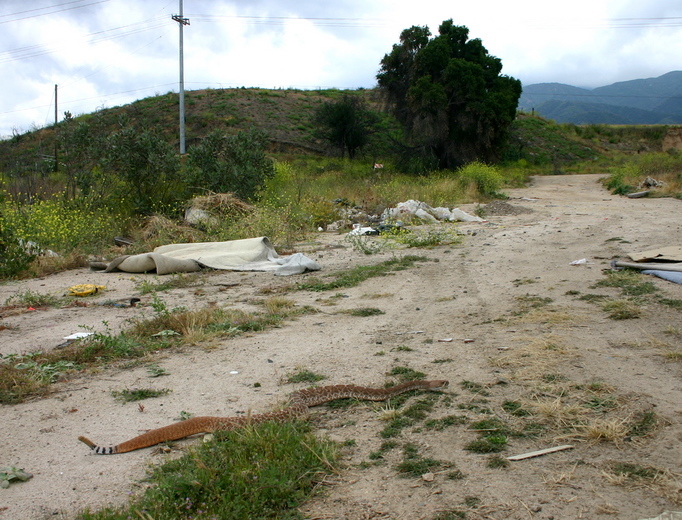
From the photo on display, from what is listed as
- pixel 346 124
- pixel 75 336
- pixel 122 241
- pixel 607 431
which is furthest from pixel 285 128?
pixel 607 431

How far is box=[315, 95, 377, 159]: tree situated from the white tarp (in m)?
24.6

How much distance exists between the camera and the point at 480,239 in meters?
10.1

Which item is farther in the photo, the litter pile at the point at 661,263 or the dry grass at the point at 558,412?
the litter pile at the point at 661,263

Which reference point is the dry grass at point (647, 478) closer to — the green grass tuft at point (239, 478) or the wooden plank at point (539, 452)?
the wooden plank at point (539, 452)

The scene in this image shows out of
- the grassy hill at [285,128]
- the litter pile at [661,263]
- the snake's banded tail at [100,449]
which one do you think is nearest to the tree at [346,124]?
the grassy hill at [285,128]

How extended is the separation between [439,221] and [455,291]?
6286mm

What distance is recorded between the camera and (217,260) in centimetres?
861

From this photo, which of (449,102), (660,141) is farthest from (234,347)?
(660,141)

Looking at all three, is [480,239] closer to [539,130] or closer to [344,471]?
[344,471]

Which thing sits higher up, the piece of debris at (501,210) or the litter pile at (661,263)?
the piece of debris at (501,210)

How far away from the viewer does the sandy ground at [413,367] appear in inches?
91.4

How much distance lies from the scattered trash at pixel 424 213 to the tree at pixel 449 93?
1403cm

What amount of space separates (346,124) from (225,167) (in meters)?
20.8

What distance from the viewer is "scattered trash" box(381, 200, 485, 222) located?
12375 millimetres
